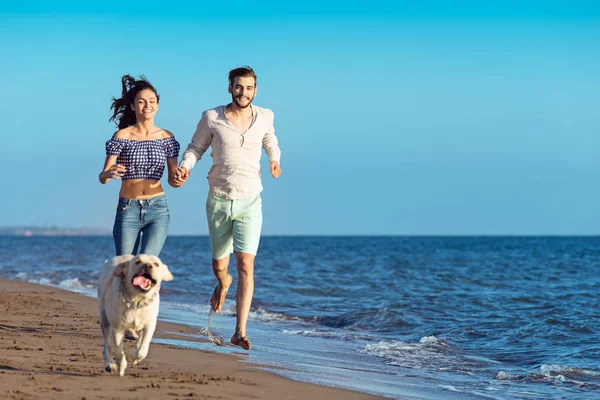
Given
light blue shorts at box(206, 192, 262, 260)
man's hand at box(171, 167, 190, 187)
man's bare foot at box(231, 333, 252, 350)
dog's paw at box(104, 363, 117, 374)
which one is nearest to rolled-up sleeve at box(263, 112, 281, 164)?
light blue shorts at box(206, 192, 262, 260)

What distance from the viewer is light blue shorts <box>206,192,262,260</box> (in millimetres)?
7160

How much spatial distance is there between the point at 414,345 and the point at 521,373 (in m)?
2.12

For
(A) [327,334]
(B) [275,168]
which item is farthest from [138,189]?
(A) [327,334]

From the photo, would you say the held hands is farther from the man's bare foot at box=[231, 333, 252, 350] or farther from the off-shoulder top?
the man's bare foot at box=[231, 333, 252, 350]

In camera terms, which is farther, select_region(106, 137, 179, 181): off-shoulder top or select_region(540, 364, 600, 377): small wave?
select_region(540, 364, 600, 377): small wave

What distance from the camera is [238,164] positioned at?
7.06 meters

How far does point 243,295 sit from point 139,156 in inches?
63.5

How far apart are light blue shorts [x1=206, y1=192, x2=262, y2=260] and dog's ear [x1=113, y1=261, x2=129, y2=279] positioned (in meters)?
1.76

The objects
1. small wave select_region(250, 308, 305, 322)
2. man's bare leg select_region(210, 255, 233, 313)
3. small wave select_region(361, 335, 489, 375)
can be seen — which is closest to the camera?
man's bare leg select_region(210, 255, 233, 313)

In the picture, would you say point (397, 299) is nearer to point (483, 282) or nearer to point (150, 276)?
point (483, 282)

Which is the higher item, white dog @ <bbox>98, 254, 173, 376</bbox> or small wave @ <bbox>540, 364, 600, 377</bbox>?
white dog @ <bbox>98, 254, 173, 376</bbox>

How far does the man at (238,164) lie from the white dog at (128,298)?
159cm

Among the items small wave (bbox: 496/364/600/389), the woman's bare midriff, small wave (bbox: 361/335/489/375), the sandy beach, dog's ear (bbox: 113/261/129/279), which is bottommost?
small wave (bbox: 361/335/489/375)

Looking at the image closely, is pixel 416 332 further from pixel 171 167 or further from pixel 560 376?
pixel 171 167
